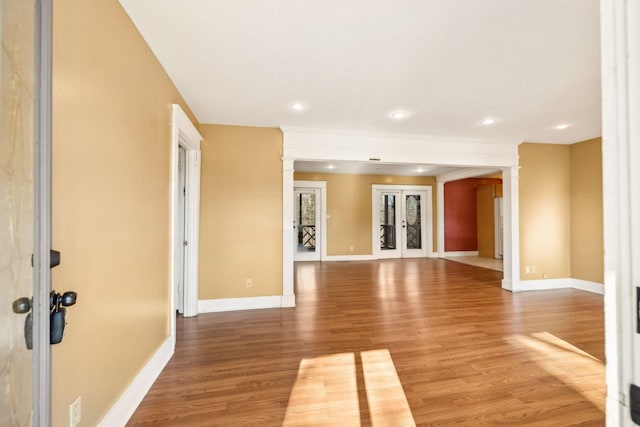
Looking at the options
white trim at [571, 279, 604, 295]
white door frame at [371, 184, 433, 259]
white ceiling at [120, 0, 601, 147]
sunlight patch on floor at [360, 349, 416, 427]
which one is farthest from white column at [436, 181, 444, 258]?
sunlight patch on floor at [360, 349, 416, 427]

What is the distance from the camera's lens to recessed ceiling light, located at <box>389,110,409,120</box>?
3089 millimetres

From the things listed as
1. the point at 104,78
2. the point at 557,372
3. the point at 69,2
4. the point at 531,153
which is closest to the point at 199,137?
the point at 104,78

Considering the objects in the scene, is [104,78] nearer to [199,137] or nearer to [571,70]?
[199,137]

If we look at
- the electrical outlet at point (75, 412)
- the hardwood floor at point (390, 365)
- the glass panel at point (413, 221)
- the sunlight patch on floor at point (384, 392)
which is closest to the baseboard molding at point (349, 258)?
the glass panel at point (413, 221)

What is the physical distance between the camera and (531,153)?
4.37 meters

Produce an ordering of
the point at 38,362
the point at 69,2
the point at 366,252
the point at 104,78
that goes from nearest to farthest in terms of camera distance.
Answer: the point at 38,362
the point at 69,2
the point at 104,78
the point at 366,252

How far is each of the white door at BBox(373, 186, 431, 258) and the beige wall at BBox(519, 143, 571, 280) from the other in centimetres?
340

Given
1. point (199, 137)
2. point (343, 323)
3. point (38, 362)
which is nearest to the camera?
point (38, 362)

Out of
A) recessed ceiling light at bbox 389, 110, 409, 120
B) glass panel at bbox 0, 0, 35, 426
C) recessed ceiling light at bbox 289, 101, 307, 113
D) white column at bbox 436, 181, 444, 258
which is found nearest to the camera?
glass panel at bbox 0, 0, 35, 426

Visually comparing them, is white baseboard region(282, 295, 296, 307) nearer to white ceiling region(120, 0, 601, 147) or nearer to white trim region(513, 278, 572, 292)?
white ceiling region(120, 0, 601, 147)

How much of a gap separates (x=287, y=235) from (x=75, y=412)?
2.53m

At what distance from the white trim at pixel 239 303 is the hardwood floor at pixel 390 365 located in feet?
0.38

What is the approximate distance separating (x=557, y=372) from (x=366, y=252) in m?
5.38

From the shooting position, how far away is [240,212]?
351 centimetres
